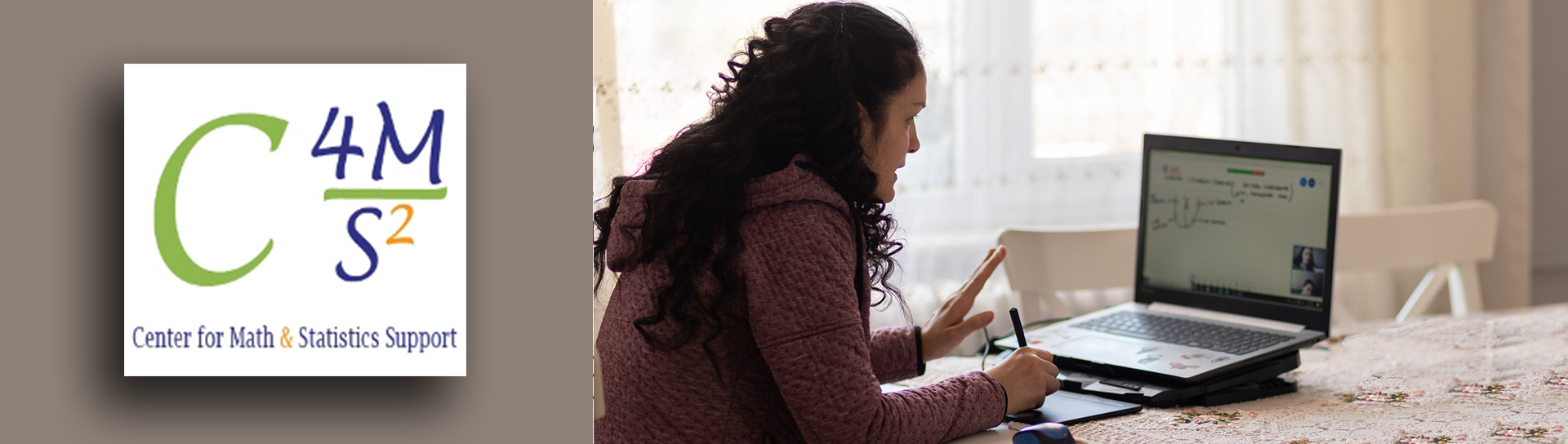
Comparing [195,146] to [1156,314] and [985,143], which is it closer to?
[1156,314]

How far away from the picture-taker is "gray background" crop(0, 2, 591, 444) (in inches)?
26.1

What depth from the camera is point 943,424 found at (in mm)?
1031

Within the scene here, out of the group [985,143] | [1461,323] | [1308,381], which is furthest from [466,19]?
[985,143]

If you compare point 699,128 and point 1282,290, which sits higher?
point 699,128

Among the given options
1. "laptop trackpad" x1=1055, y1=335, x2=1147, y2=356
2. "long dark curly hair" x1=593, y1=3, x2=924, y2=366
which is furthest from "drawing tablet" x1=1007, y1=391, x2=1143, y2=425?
"long dark curly hair" x1=593, y1=3, x2=924, y2=366

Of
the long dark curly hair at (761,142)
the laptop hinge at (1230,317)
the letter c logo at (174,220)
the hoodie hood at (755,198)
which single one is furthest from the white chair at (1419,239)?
the letter c logo at (174,220)

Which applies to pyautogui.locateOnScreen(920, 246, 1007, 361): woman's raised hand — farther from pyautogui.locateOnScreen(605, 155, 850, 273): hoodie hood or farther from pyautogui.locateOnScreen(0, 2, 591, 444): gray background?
pyautogui.locateOnScreen(0, 2, 591, 444): gray background

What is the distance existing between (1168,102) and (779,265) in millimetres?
1901

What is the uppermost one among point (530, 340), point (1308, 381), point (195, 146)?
point (195, 146)

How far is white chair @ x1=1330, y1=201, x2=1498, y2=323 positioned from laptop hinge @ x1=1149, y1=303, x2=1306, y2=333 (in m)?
0.52

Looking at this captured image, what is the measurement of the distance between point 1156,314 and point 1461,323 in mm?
483

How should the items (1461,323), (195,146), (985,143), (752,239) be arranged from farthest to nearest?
1. (985,143)
2. (1461,323)
3. (752,239)
4. (195,146)

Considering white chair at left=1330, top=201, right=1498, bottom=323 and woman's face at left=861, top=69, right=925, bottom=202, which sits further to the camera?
white chair at left=1330, top=201, right=1498, bottom=323

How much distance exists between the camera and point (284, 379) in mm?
680
